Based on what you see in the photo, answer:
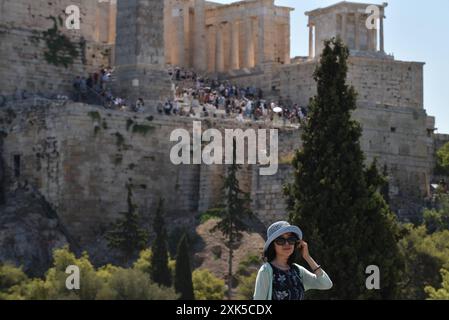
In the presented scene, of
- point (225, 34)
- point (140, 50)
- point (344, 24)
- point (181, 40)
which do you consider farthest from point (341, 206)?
point (225, 34)

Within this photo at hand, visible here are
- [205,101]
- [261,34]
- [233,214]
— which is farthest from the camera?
[261,34]

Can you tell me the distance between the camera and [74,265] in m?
34.9

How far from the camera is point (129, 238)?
41.8 metres

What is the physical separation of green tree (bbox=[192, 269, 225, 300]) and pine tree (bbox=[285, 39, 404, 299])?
Answer: 703 centimetres

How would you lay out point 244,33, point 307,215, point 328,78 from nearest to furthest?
point 307,215, point 328,78, point 244,33

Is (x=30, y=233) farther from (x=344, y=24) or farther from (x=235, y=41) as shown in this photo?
(x=344, y=24)

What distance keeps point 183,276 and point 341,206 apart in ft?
25.8

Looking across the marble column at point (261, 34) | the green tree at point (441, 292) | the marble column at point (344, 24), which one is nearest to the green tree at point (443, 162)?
the marble column at point (344, 24)

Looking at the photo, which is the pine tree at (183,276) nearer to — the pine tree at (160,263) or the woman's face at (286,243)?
the pine tree at (160,263)

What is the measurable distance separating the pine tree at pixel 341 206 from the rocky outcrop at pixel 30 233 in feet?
45.2

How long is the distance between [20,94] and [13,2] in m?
4.34

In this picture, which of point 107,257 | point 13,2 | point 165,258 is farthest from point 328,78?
point 13,2

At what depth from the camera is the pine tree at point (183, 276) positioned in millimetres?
34781
